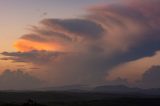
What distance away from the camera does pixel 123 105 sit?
197000mm

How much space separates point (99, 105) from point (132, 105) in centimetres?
1992

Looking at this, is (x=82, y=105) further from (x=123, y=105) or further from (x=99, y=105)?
(x=123, y=105)

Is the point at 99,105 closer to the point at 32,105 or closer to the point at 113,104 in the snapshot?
the point at 113,104

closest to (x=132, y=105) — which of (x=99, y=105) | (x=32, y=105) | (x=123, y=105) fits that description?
(x=123, y=105)

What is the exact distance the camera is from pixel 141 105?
656 feet

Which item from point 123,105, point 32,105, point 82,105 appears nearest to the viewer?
point 32,105

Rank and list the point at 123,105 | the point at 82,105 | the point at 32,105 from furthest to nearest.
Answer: the point at 123,105, the point at 82,105, the point at 32,105

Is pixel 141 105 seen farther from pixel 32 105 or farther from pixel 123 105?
pixel 32 105

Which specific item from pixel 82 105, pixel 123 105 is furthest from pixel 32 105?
pixel 123 105

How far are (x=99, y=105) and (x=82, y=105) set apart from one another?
11.1 metres

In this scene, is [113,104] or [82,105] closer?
[82,105]

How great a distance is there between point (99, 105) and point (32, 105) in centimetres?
10356

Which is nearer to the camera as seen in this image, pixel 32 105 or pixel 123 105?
pixel 32 105

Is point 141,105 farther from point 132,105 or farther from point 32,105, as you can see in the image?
point 32,105
